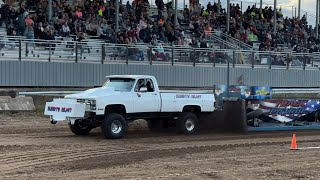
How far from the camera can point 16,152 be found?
13.4 metres

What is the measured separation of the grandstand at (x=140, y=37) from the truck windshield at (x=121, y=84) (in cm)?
744

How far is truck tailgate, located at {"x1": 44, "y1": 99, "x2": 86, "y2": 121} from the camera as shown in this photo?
16016 millimetres

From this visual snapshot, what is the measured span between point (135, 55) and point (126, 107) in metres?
10.4

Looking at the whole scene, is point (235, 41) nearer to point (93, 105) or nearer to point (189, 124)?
point (189, 124)

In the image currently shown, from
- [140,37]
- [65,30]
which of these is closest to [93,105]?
[65,30]

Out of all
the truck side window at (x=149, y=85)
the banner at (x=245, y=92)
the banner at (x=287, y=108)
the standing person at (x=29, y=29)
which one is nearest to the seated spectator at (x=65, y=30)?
the standing person at (x=29, y=29)

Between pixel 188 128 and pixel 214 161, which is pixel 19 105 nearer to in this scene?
pixel 188 128

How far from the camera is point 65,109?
16.2 m

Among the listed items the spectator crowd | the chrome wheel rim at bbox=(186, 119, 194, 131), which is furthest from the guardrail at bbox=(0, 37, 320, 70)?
the chrome wheel rim at bbox=(186, 119, 194, 131)

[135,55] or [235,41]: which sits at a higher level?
[235,41]

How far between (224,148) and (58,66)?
40.2 ft

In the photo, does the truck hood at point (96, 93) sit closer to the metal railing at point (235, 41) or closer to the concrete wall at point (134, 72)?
the concrete wall at point (134, 72)

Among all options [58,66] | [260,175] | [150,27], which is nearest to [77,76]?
[58,66]

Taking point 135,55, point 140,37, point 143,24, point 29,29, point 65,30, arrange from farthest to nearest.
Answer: point 143,24, point 140,37, point 65,30, point 135,55, point 29,29
